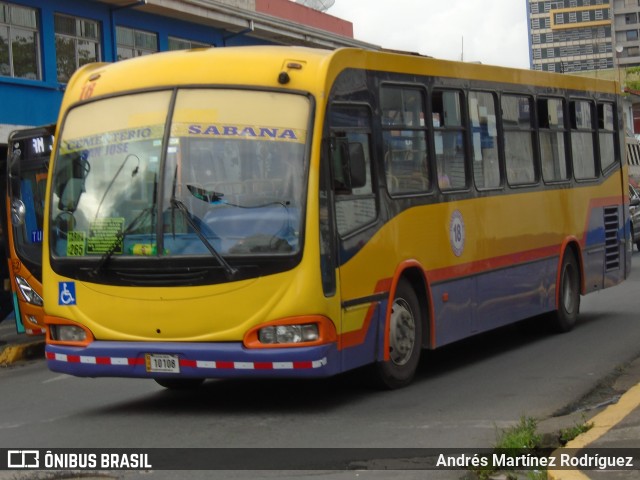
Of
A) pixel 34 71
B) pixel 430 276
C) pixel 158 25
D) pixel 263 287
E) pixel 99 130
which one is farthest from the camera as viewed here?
pixel 158 25

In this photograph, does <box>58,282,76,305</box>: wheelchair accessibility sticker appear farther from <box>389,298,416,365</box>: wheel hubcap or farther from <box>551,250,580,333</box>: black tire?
<box>551,250,580,333</box>: black tire

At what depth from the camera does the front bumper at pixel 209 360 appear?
8945 mm

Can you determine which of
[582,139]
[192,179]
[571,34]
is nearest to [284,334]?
[192,179]

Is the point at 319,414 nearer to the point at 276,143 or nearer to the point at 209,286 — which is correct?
the point at 209,286

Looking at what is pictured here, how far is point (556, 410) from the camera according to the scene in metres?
9.33

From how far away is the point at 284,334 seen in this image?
9.00m

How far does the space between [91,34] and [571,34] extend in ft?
525

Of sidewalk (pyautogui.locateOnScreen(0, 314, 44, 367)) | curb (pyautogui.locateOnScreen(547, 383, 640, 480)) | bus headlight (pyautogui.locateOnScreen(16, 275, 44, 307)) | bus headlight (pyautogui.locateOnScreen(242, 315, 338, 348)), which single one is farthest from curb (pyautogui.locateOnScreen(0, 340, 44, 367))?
curb (pyautogui.locateOnScreen(547, 383, 640, 480))

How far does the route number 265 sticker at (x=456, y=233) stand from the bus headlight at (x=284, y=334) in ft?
9.23

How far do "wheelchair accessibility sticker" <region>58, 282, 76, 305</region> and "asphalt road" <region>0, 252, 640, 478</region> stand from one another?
94 cm

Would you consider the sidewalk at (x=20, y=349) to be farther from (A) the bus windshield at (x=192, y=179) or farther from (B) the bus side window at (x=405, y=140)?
(B) the bus side window at (x=405, y=140)

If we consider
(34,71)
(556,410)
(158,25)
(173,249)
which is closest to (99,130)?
(173,249)

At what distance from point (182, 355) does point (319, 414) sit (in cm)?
114

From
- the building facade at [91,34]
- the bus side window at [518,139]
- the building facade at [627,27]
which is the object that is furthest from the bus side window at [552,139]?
the building facade at [627,27]
